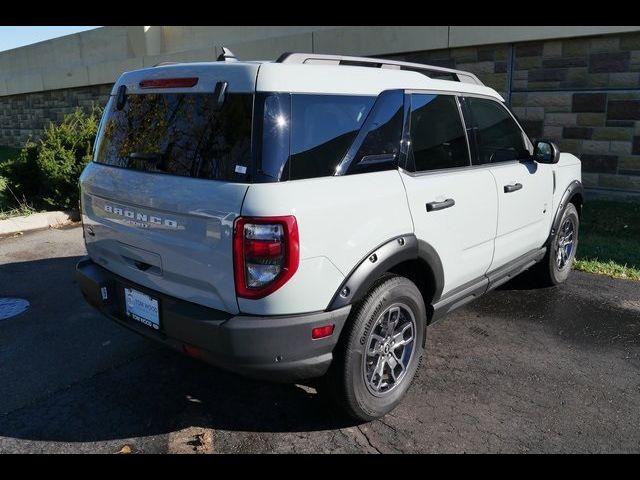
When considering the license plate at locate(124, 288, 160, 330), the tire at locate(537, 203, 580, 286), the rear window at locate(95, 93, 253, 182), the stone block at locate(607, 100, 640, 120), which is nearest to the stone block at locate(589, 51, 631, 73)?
the stone block at locate(607, 100, 640, 120)

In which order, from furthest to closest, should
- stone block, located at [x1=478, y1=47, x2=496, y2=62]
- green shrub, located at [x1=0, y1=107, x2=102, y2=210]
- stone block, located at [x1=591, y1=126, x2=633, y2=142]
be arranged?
1. green shrub, located at [x1=0, y1=107, x2=102, y2=210]
2. stone block, located at [x1=478, y1=47, x2=496, y2=62]
3. stone block, located at [x1=591, y1=126, x2=633, y2=142]

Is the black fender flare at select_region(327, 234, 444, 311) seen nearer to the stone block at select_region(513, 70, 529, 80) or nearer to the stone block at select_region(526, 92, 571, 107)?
the stone block at select_region(526, 92, 571, 107)

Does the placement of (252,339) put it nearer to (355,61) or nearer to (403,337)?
(403,337)

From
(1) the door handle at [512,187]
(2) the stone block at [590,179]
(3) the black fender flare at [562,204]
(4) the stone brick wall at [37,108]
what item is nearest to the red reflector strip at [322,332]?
(1) the door handle at [512,187]

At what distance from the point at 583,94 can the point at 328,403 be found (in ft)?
21.5

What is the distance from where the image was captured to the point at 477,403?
325 cm

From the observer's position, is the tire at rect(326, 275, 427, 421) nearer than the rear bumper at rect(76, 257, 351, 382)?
No

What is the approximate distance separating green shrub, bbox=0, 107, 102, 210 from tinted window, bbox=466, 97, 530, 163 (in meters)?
6.67

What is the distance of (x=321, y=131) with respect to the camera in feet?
8.75

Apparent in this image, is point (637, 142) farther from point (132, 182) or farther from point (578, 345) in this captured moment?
point (132, 182)

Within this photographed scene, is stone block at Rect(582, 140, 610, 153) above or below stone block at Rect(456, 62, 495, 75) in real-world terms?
below

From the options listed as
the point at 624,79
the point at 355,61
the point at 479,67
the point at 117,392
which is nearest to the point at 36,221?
the point at 117,392

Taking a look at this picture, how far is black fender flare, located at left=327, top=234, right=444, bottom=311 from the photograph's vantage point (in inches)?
105
